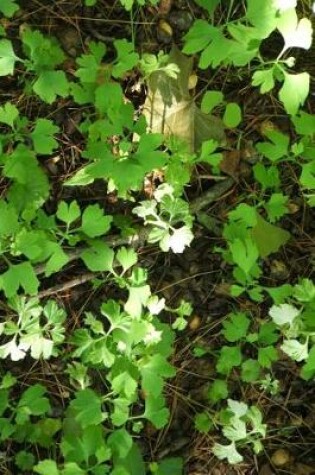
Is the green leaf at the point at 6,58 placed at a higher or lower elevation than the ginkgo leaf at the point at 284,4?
lower

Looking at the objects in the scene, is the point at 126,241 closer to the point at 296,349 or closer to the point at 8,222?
the point at 8,222

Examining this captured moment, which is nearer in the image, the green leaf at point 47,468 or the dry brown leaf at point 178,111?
the green leaf at point 47,468

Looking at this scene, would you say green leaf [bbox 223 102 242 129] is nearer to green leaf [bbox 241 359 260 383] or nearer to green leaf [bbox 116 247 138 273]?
green leaf [bbox 116 247 138 273]


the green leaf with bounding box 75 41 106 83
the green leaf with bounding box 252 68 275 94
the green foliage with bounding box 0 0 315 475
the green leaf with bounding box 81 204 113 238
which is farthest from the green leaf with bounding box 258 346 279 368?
the green leaf with bounding box 75 41 106 83

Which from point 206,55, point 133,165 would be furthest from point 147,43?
point 133,165

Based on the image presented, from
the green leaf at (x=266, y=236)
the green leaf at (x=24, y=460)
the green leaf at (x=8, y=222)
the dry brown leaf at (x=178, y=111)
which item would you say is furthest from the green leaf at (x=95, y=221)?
the green leaf at (x=24, y=460)

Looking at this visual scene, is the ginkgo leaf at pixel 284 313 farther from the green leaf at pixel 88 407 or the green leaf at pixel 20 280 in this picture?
the green leaf at pixel 20 280

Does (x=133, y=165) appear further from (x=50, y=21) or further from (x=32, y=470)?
(x=32, y=470)
